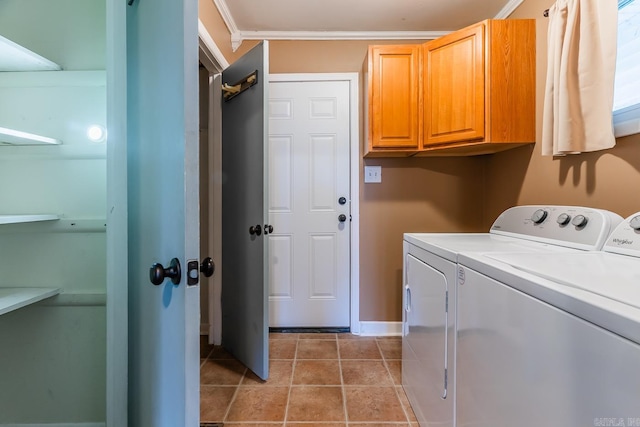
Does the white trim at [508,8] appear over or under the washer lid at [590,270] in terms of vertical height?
over

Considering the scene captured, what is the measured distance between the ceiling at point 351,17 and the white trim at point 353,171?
1.02ft

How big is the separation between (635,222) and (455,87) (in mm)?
1222

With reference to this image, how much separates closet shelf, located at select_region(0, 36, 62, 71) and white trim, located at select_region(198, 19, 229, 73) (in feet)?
2.66

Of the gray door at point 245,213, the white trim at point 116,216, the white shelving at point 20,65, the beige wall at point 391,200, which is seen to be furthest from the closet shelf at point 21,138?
the beige wall at point 391,200

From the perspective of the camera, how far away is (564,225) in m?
→ 1.18

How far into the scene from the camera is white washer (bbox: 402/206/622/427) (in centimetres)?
103

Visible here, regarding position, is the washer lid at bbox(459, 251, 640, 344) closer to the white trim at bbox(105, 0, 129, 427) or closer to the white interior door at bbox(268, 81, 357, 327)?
the white trim at bbox(105, 0, 129, 427)

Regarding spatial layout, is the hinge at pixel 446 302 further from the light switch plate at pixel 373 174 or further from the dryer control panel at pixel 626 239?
the light switch plate at pixel 373 174

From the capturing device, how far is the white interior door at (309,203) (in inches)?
90.5

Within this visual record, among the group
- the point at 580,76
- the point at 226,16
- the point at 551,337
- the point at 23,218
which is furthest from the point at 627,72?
the point at 23,218

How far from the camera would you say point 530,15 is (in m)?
1.71

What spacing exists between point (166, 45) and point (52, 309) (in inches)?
44.4

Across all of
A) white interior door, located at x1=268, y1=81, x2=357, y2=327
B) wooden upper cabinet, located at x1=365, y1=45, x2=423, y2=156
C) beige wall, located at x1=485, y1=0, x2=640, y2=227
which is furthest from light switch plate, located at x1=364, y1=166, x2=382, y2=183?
beige wall, located at x1=485, y1=0, x2=640, y2=227

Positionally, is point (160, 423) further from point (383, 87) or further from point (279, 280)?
point (383, 87)
